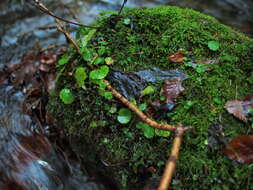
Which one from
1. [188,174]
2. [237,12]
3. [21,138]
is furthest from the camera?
[237,12]

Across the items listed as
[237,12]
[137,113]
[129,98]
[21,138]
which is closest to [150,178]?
[137,113]

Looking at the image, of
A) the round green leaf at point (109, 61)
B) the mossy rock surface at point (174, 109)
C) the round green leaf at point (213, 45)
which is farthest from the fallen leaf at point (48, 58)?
the round green leaf at point (213, 45)

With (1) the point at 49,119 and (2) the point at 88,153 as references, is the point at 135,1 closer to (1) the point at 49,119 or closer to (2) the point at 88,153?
(1) the point at 49,119

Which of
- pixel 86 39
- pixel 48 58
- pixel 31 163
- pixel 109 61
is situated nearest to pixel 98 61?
pixel 109 61

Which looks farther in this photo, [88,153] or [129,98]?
[88,153]

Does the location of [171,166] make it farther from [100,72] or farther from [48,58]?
[48,58]

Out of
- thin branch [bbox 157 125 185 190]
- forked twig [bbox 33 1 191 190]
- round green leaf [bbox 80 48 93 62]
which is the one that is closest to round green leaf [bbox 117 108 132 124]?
forked twig [bbox 33 1 191 190]

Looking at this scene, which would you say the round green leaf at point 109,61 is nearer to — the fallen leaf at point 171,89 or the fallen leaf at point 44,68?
the fallen leaf at point 171,89
